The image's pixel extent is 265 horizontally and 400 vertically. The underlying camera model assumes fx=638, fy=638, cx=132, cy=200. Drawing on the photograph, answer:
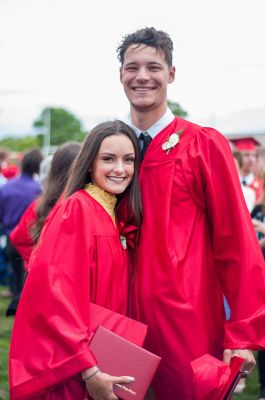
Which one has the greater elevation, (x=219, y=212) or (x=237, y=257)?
(x=219, y=212)

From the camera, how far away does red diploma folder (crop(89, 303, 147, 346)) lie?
2.41 metres

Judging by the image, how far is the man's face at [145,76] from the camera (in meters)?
2.67

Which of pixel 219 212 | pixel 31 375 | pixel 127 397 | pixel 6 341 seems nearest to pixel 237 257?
pixel 219 212

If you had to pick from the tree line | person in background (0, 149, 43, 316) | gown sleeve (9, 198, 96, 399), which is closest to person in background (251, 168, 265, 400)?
gown sleeve (9, 198, 96, 399)

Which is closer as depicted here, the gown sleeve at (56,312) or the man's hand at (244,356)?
the gown sleeve at (56,312)

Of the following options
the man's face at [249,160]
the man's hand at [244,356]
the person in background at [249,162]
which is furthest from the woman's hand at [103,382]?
the man's face at [249,160]

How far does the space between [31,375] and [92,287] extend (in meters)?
0.40

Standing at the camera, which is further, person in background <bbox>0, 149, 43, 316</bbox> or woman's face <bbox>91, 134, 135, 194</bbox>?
person in background <bbox>0, 149, 43, 316</bbox>

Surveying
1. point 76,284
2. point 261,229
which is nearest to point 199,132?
point 76,284

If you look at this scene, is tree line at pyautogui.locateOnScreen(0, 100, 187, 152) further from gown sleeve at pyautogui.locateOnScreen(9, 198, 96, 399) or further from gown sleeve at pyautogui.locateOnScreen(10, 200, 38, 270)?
gown sleeve at pyautogui.locateOnScreen(9, 198, 96, 399)

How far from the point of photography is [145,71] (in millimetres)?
2668

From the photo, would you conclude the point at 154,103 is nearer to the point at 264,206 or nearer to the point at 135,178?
the point at 135,178

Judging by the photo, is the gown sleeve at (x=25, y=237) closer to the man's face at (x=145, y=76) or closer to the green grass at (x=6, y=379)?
the green grass at (x=6, y=379)

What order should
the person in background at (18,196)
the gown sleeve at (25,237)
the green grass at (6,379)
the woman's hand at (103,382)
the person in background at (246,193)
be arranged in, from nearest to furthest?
the woman's hand at (103,382)
the gown sleeve at (25,237)
the green grass at (6,379)
the person in background at (246,193)
the person in background at (18,196)
